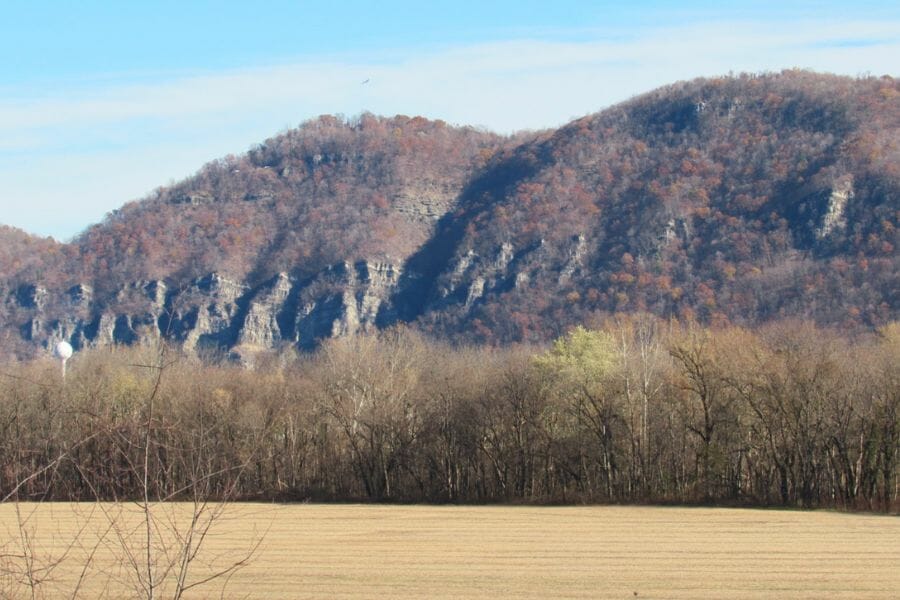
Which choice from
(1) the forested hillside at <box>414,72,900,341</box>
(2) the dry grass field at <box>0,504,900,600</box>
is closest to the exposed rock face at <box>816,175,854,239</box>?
(1) the forested hillside at <box>414,72,900,341</box>

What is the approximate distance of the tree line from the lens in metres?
65.8

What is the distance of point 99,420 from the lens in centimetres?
1108

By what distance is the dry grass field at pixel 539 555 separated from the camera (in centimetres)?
3244

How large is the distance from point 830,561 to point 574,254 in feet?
494

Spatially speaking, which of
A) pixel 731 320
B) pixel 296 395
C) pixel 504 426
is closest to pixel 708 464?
pixel 504 426

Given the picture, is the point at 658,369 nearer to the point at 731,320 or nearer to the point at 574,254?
the point at 731,320

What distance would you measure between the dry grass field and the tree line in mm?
5770

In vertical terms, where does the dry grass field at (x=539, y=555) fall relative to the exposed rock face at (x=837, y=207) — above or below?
below

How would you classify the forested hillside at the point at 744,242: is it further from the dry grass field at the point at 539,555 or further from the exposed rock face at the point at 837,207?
the dry grass field at the point at 539,555

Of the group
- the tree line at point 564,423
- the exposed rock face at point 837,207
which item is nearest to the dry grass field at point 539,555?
the tree line at point 564,423

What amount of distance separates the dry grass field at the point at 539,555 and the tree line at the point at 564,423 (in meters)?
5.77

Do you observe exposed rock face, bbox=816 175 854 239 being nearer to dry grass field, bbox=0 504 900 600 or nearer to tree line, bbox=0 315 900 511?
tree line, bbox=0 315 900 511

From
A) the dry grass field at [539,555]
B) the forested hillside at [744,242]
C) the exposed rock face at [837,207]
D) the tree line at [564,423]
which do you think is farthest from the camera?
the exposed rock face at [837,207]

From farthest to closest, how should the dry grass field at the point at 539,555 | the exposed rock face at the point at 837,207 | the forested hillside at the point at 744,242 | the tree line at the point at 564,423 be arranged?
the exposed rock face at the point at 837,207, the forested hillside at the point at 744,242, the tree line at the point at 564,423, the dry grass field at the point at 539,555
